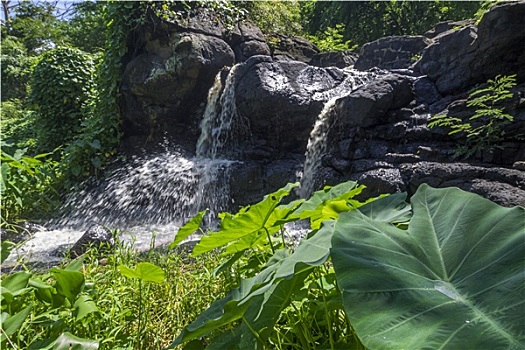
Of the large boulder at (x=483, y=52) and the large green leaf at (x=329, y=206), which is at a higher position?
the large boulder at (x=483, y=52)

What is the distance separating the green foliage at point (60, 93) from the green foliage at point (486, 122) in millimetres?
5851

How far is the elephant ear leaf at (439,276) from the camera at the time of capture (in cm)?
53

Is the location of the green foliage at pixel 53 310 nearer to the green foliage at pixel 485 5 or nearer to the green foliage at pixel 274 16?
the green foliage at pixel 485 5

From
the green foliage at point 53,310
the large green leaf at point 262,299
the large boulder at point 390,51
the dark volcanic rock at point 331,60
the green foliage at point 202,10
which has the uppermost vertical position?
the green foliage at point 202,10

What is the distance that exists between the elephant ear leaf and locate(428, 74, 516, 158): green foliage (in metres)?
3.60

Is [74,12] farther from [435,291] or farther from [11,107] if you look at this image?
[435,291]

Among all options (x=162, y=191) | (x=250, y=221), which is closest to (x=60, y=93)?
(x=162, y=191)

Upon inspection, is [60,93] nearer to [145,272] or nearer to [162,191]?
[162,191]

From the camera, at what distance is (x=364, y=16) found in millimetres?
12547

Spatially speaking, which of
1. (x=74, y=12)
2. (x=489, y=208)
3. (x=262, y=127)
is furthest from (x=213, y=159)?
(x=74, y=12)

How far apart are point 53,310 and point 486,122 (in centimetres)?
422

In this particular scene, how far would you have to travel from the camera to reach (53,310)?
1.36m

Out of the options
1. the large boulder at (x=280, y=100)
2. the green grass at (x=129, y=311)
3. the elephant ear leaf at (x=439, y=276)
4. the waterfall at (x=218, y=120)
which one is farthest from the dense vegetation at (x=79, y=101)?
the elephant ear leaf at (x=439, y=276)

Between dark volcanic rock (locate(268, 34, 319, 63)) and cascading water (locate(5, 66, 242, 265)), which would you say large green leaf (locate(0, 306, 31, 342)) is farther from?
dark volcanic rock (locate(268, 34, 319, 63))
